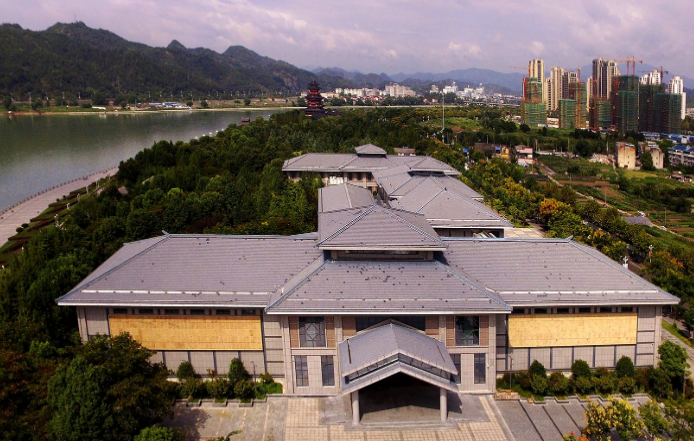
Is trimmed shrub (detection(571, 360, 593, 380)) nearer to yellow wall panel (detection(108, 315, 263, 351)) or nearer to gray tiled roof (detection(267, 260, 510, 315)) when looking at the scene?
gray tiled roof (detection(267, 260, 510, 315))

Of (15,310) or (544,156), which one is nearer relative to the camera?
(15,310)

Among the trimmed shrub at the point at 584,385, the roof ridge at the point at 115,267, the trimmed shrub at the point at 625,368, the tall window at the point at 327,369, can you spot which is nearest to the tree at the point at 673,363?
the trimmed shrub at the point at 625,368

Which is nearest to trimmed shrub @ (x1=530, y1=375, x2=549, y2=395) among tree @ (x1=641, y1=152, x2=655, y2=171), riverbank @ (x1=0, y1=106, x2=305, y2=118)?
tree @ (x1=641, y1=152, x2=655, y2=171)

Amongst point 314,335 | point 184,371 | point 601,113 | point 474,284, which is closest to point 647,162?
point 601,113

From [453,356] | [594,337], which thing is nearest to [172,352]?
[453,356]

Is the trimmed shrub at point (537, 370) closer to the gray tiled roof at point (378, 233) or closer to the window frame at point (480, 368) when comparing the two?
the window frame at point (480, 368)

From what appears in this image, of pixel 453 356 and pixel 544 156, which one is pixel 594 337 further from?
pixel 544 156
